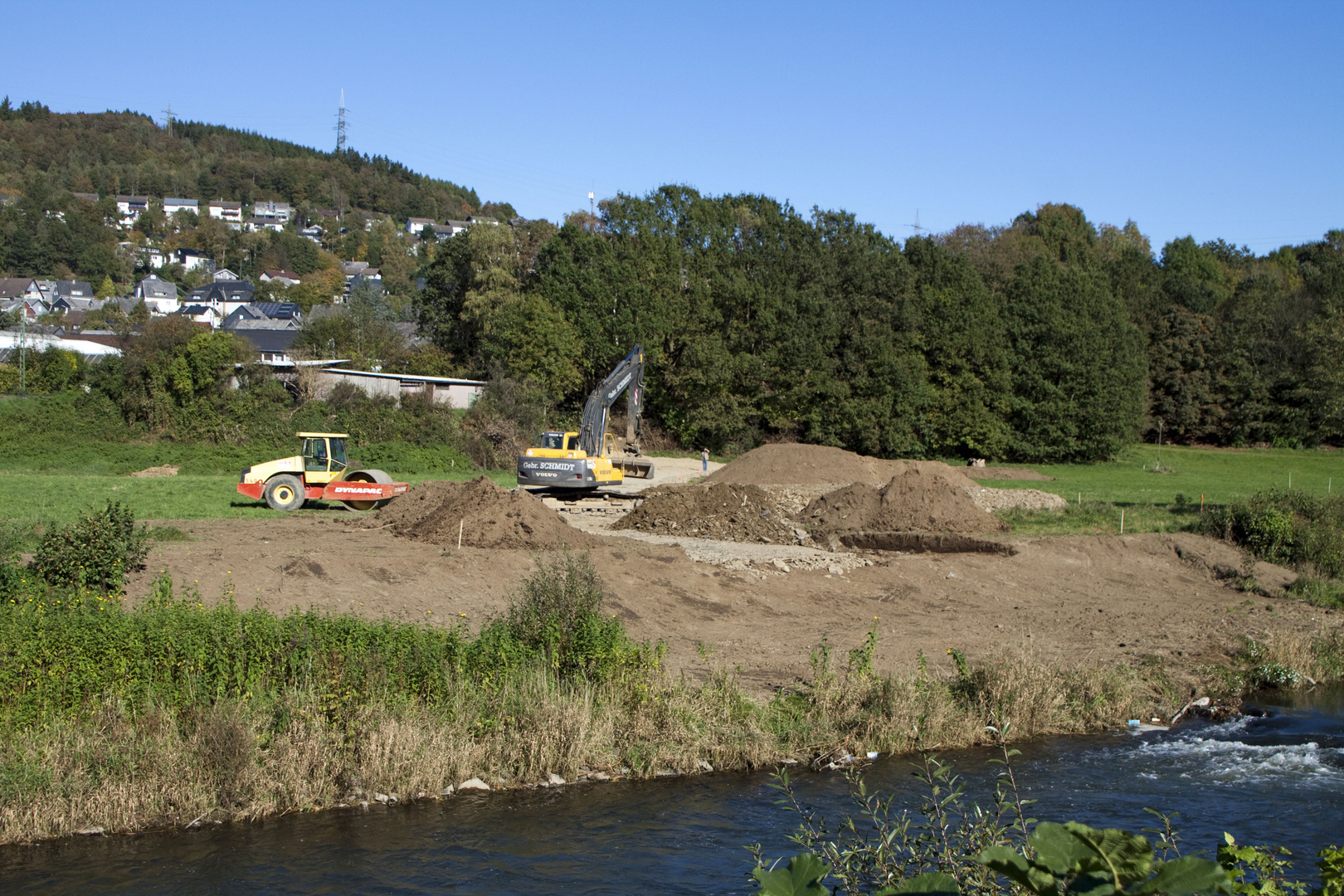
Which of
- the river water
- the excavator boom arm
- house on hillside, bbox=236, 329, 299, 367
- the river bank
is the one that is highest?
Result: house on hillside, bbox=236, 329, 299, 367

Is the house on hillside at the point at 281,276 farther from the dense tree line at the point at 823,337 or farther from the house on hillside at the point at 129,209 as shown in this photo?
the dense tree line at the point at 823,337

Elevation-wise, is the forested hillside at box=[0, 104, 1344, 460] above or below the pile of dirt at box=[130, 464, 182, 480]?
above

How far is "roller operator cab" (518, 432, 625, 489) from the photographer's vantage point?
103 feet

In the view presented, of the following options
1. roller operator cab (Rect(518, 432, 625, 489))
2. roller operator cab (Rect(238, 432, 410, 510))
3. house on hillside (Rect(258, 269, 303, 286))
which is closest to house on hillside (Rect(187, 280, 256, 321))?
house on hillside (Rect(258, 269, 303, 286))

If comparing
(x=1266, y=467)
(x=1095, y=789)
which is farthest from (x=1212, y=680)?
(x=1266, y=467)

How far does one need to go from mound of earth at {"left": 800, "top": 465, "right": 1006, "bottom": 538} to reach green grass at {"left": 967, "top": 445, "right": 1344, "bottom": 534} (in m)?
1.64

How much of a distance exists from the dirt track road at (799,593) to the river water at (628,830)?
3499 mm

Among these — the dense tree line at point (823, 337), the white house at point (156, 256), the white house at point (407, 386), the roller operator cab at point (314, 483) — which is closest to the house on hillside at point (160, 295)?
the white house at point (156, 256)

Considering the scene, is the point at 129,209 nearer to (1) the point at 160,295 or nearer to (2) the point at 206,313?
(1) the point at 160,295

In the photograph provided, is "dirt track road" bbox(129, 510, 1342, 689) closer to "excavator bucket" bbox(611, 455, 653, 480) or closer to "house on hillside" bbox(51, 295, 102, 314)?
"excavator bucket" bbox(611, 455, 653, 480)

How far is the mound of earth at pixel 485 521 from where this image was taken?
21641 mm

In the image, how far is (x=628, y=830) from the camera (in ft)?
32.9

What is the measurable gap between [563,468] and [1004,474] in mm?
26050

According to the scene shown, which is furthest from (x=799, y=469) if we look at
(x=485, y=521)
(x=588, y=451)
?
(x=485, y=521)
